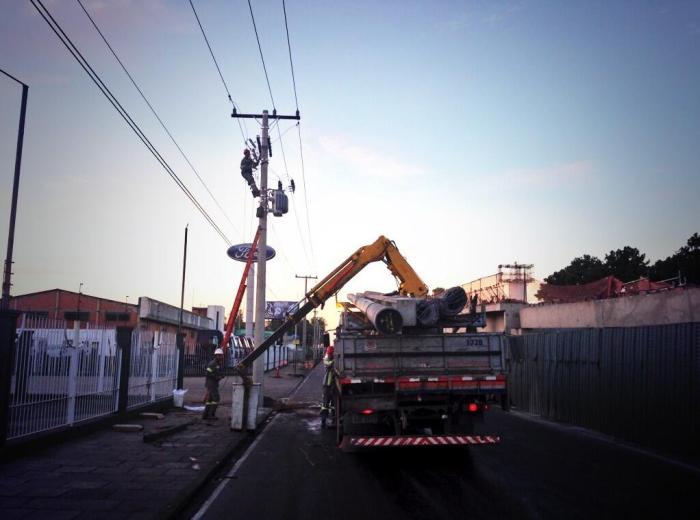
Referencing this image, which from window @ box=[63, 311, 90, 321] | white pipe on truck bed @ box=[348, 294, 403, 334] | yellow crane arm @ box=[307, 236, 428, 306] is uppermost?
yellow crane arm @ box=[307, 236, 428, 306]

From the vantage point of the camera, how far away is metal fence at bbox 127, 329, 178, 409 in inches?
584

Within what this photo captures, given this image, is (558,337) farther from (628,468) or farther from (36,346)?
(36,346)

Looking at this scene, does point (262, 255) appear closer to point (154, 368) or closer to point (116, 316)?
point (154, 368)

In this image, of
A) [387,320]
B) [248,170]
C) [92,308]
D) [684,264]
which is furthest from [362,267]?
[684,264]

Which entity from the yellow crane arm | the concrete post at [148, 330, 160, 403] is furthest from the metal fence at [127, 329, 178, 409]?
the yellow crane arm

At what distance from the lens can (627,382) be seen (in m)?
12.1

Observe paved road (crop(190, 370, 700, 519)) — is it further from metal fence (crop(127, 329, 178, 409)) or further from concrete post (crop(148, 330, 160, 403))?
concrete post (crop(148, 330, 160, 403))

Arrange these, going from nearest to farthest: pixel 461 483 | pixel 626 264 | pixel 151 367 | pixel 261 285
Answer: pixel 461 483 < pixel 151 367 < pixel 261 285 < pixel 626 264

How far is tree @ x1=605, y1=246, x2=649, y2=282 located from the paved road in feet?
160

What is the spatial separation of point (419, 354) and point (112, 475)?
4999mm

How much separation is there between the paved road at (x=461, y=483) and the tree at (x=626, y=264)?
160 ft

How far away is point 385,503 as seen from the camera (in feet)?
22.7

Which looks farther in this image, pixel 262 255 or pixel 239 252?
pixel 239 252

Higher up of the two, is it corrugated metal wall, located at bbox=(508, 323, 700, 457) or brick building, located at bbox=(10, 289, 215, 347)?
brick building, located at bbox=(10, 289, 215, 347)
